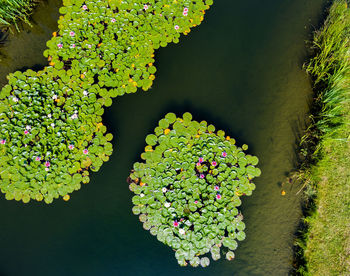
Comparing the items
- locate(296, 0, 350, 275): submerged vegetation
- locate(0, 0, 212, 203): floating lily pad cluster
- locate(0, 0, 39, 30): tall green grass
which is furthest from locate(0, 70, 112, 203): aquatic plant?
locate(296, 0, 350, 275): submerged vegetation

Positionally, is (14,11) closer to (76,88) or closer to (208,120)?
(76,88)

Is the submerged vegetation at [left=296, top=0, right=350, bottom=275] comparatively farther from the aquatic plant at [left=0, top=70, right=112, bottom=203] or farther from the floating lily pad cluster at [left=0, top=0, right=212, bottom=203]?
the aquatic plant at [left=0, top=70, right=112, bottom=203]

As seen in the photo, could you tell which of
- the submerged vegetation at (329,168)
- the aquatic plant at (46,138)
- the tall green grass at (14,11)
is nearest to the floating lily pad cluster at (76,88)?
the aquatic plant at (46,138)

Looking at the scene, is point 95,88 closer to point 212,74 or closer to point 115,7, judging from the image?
point 115,7

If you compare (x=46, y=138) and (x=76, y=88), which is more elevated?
(x=76, y=88)

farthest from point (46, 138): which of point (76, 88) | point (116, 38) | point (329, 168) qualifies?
point (329, 168)

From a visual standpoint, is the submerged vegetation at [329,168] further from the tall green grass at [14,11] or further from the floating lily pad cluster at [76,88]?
the tall green grass at [14,11]

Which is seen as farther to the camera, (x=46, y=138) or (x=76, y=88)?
(x=76, y=88)
